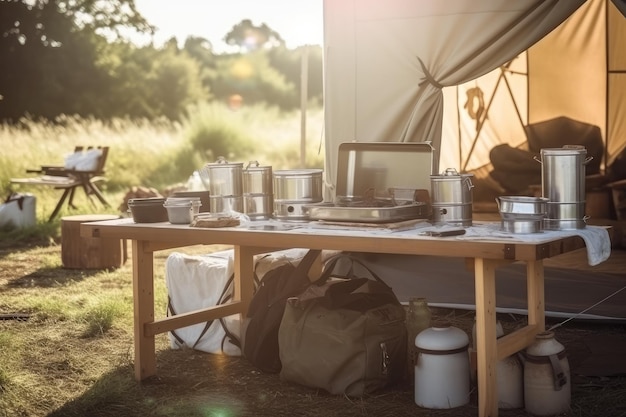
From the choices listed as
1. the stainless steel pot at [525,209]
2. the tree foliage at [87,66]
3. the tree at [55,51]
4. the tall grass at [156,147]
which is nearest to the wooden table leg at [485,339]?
the stainless steel pot at [525,209]

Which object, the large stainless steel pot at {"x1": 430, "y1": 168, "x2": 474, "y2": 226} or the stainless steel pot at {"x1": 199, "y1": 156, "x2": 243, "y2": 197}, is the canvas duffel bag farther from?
the stainless steel pot at {"x1": 199, "y1": 156, "x2": 243, "y2": 197}

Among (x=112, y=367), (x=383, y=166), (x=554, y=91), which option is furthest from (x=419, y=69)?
(x=554, y=91)

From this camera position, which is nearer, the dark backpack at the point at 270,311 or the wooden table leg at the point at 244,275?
the dark backpack at the point at 270,311

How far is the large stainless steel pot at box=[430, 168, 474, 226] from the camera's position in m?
3.74

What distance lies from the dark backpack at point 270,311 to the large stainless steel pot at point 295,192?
302mm

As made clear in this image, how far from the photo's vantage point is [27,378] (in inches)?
168

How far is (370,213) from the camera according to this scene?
3.70 metres

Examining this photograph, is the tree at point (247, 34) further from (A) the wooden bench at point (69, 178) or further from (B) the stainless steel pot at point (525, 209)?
(B) the stainless steel pot at point (525, 209)

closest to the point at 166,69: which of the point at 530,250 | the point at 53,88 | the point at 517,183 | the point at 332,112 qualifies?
the point at 53,88

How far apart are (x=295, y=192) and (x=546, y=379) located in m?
1.28

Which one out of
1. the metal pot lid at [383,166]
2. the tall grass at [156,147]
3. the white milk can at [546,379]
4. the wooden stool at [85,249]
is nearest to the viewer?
the white milk can at [546,379]

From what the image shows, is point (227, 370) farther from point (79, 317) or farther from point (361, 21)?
point (361, 21)

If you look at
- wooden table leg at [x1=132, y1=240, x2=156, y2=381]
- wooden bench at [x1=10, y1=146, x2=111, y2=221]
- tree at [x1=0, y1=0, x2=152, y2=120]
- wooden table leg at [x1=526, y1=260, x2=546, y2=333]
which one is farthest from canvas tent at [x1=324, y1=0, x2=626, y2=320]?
tree at [x1=0, y1=0, x2=152, y2=120]

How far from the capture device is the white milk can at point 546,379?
3.55 meters
